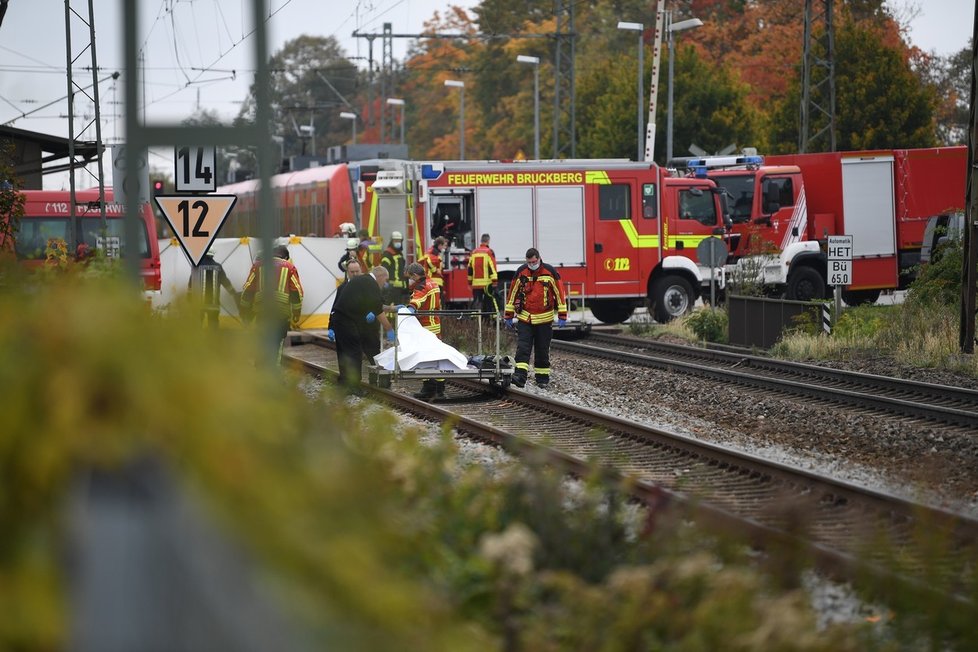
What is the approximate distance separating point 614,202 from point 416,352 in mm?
12429

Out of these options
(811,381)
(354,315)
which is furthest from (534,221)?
(354,315)

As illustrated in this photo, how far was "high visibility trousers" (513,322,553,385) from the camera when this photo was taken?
1764 cm

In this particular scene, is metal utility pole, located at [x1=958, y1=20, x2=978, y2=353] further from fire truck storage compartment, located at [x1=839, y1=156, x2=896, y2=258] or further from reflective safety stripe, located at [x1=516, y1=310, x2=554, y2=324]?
fire truck storage compartment, located at [x1=839, y1=156, x2=896, y2=258]

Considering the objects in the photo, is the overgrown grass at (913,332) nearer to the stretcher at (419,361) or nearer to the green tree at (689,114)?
the stretcher at (419,361)

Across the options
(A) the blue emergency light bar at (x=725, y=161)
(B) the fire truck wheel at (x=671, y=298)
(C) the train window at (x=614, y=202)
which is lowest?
(B) the fire truck wheel at (x=671, y=298)

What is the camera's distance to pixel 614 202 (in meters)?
28.0

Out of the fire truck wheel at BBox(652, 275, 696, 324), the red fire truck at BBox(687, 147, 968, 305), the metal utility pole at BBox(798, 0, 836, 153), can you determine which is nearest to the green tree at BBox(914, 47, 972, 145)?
the metal utility pole at BBox(798, 0, 836, 153)

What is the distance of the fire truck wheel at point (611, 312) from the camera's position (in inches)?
1173

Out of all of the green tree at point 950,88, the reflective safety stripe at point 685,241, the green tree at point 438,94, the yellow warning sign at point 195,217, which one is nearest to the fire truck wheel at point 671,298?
the reflective safety stripe at point 685,241

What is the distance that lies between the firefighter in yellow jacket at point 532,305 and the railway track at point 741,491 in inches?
37.3

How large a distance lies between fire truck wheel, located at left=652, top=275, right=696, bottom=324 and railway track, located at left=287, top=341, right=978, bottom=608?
11.9m

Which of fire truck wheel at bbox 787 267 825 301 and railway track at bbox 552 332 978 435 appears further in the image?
fire truck wheel at bbox 787 267 825 301

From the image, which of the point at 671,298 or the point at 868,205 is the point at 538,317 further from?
the point at 868,205

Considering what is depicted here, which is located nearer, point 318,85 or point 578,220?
point 578,220
